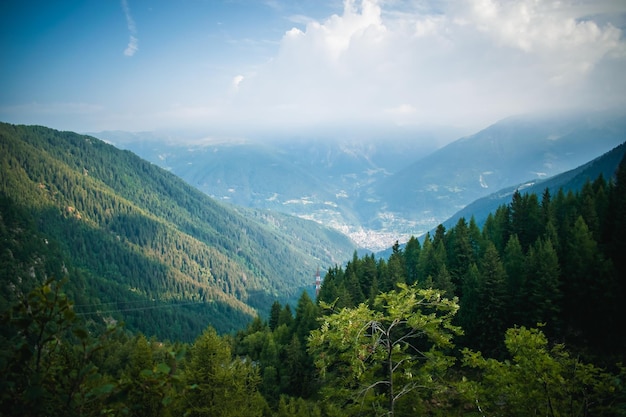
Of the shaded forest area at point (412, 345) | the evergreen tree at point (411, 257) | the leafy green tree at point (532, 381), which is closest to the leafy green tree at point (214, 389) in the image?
the shaded forest area at point (412, 345)

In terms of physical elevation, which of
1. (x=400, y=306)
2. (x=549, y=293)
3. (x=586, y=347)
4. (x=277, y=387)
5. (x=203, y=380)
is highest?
(x=400, y=306)

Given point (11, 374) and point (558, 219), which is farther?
point (558, 219)

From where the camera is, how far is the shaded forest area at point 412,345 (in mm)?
5539

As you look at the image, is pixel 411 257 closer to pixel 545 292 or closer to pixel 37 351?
pixel 545 292

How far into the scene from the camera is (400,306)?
42.7 feet

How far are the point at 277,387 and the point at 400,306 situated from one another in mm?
45357

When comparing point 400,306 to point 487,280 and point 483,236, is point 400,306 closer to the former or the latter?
point 487,280

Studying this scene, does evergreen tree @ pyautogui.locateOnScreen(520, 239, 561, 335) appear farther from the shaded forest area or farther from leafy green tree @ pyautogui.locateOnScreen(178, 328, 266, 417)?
leafy green tree @ pyautogui.locateOnScreen(178, 328, 266, 417)

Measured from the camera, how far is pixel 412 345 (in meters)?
18.2

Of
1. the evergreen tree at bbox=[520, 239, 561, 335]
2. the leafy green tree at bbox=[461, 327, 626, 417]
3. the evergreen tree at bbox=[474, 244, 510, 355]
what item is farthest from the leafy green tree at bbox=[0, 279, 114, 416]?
the evergreen tree at bbox=[474, 244, 510, 355]

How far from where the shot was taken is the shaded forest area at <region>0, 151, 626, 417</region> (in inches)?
218

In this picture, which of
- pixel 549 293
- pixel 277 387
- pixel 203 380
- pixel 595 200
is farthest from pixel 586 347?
pixel 203 380

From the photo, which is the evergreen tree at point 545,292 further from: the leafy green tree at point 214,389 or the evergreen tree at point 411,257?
the leafy green tree at point 214,389

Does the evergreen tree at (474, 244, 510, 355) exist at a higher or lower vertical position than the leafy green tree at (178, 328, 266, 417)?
lower
